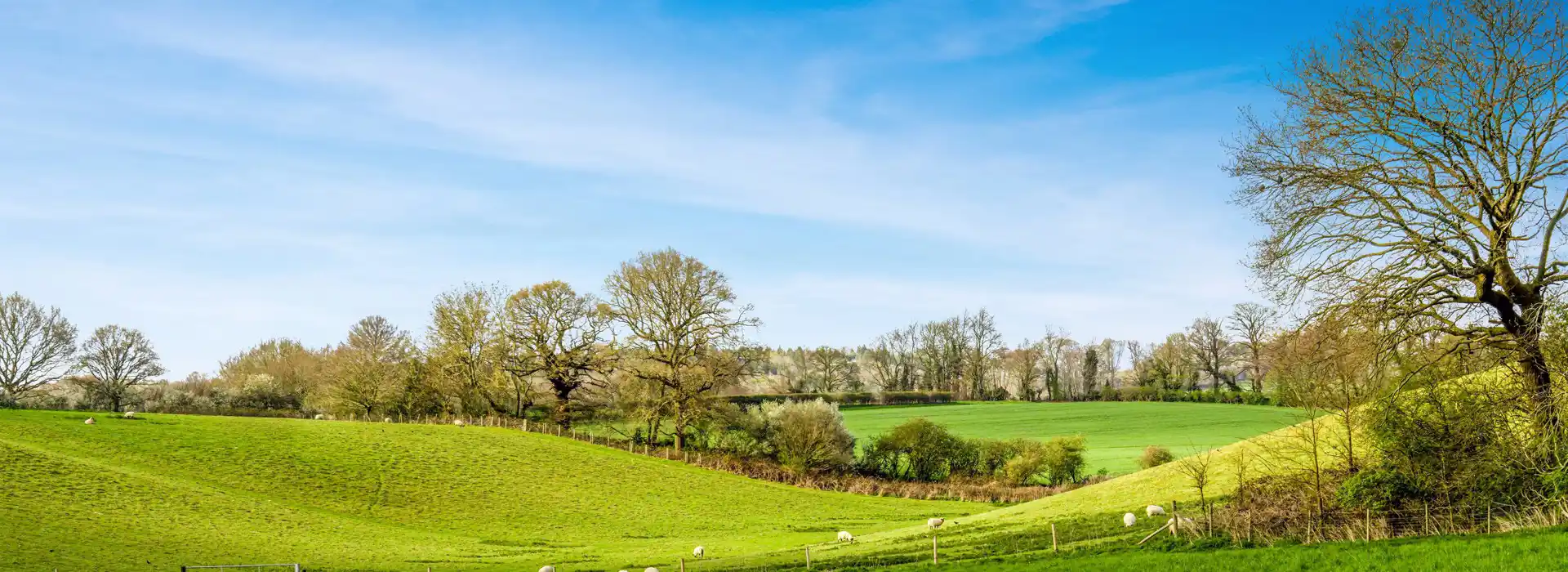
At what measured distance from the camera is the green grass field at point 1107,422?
71562 mm

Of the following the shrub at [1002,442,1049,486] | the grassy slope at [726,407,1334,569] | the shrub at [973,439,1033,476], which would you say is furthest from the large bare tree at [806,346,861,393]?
the grassy slope at [726,407,1334,569]

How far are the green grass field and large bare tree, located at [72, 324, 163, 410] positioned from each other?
71.1 meters

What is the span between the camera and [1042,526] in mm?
30375

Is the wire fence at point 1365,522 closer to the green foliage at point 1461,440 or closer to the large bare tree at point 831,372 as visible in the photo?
the green foliage at point 1461,440

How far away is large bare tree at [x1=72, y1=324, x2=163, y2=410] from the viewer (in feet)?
282

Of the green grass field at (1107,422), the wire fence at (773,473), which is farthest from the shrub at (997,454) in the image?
the green grass field at (1107,422)

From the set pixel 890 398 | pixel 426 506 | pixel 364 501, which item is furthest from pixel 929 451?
pixel 890 398

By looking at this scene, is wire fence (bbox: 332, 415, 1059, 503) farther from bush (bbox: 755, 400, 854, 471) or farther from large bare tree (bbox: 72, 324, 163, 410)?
large bare tree (bbox: 72, 324, 163, 410)

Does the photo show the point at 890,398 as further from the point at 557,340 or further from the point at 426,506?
the point at 426,506

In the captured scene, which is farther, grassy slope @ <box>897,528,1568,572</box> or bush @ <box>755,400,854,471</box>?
bush @ <box>755,400,854,471</box>

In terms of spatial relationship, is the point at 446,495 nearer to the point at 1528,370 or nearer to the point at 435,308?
the point at 435,308

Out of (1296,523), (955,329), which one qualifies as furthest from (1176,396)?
(1296,523)

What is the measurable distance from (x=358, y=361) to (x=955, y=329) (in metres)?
77.1

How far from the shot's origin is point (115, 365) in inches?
3526
